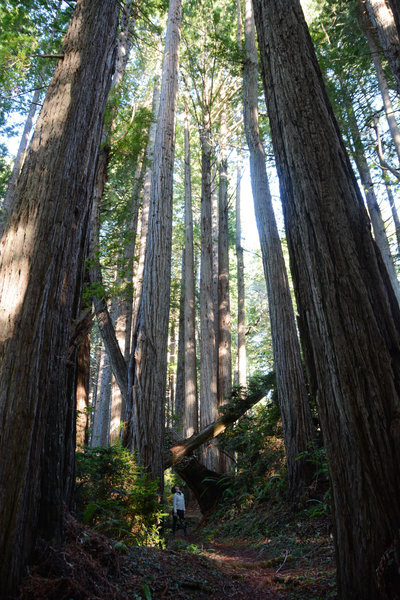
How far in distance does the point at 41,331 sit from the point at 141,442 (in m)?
4.06

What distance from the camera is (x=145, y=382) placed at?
6.53 m

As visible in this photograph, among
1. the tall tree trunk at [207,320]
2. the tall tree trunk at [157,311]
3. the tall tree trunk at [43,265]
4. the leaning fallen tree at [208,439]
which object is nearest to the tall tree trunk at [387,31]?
the tall tree trunk at [157,311]

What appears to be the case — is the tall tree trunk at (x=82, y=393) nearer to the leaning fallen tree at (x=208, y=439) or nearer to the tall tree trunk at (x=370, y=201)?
the leaning fallen tree at (x=208, y=439)

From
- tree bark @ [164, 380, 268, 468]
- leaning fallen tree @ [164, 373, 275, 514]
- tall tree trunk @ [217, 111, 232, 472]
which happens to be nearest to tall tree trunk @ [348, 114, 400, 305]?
tall tree trunk @ [217, 111, 232, 472]

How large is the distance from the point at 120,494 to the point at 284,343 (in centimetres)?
420

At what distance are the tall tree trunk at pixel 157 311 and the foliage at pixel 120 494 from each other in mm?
750

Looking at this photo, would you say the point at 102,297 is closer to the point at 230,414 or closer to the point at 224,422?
the point at 230,414

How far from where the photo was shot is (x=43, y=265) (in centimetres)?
282

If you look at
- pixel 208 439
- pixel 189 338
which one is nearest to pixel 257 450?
pixel 208 439

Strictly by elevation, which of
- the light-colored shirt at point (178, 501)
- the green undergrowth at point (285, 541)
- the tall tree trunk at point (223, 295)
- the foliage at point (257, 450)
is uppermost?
the tall tree trunk at point (223, 295)

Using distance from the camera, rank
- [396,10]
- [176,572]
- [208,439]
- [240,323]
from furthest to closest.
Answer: [240,323] → [208,439] → [176,572] → [396,10]

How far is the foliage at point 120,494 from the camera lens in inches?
190

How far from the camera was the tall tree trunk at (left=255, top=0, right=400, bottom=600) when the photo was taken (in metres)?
2.10

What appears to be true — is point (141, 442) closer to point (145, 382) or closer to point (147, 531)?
point (145, 382)
